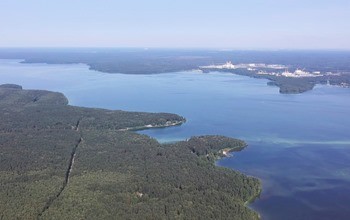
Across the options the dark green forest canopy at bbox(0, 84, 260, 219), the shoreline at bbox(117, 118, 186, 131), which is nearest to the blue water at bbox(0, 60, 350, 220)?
the shoreline at bbox(117, 118, 186, 131)

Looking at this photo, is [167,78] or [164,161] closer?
[164,161]

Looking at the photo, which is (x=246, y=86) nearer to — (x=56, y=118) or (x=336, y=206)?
(x=56, y=118)

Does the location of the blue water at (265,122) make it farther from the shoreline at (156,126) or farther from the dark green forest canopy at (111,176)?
the dark green forest canopy at (111,176)

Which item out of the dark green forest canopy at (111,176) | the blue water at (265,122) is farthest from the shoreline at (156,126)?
the blue water at (265,122)

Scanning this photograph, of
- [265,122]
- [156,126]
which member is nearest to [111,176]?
[156,126]

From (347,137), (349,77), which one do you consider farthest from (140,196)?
(349,77)

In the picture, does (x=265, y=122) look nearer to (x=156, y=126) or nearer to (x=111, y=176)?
(x=156, y=126)
